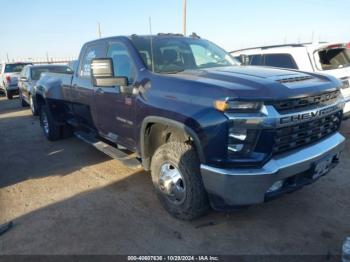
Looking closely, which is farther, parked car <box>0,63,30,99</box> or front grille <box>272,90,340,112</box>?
parked car <box>0,63,30,99</box>

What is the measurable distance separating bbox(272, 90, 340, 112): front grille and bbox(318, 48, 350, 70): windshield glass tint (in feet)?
10.5

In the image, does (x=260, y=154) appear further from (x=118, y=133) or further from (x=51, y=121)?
(x=51, y=121)

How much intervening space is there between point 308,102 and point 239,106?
772 mm

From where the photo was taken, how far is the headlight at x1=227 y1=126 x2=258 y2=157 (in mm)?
2664

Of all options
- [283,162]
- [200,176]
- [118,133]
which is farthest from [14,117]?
[283,162]

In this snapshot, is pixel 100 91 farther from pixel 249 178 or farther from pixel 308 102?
pixel 308 102

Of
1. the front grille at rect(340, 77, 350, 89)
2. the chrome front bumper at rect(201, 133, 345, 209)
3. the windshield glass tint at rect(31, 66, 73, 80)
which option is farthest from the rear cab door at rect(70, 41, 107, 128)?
the windshield glass tint at rect(31, 66, 73, 80)

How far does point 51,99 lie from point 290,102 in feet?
17.2

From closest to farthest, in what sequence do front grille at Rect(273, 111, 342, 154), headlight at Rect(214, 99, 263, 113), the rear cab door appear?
headlight at Rect(214, 99, 263, 113) < front grille at Rect(273, 111, 342, 154) < the rear cab door

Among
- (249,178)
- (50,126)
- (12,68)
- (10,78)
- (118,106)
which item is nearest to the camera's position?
(249,178)

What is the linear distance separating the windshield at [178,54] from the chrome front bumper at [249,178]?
1516mm

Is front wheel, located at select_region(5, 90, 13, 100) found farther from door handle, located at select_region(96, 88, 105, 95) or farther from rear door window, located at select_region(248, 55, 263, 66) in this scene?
door handle, located at select_region(96, 88, 105, 95)

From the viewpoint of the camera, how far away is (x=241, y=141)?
2688 millimetres

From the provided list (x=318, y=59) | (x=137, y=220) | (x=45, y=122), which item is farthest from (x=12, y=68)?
(x=137, y=220)
